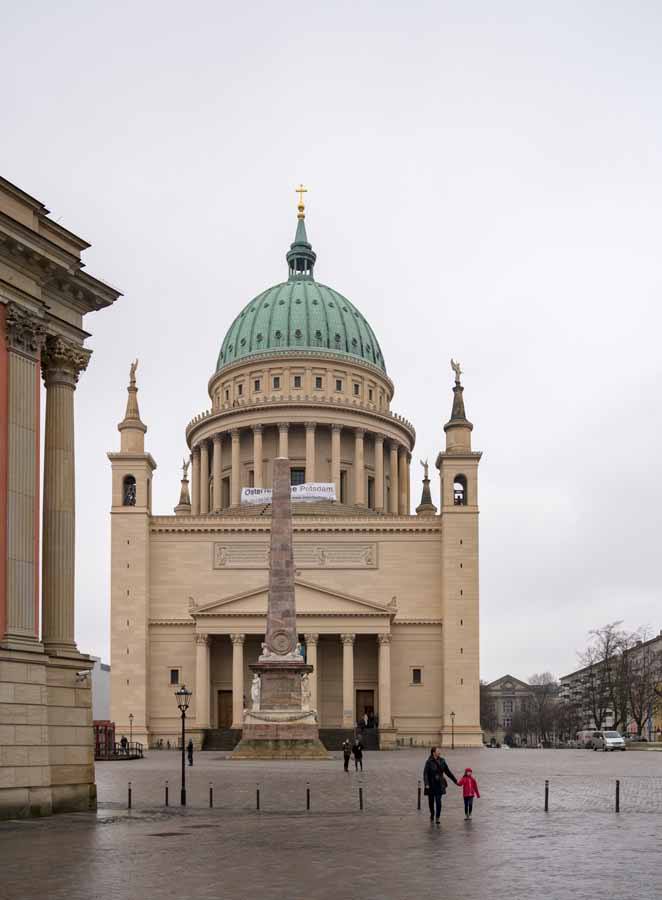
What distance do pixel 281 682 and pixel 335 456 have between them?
194 feet

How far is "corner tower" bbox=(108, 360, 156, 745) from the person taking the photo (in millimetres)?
100000

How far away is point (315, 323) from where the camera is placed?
127 metres

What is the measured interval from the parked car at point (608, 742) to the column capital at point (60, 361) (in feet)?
235

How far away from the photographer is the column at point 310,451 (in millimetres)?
119062

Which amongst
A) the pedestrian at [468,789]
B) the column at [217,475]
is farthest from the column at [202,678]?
the pedestrian at [468,789]

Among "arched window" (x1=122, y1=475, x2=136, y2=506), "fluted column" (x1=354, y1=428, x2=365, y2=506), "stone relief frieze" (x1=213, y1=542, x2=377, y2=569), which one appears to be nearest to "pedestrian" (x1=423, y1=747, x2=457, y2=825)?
"stone relief frieze" (x1=213, y1=542, x2=377, y2=569)

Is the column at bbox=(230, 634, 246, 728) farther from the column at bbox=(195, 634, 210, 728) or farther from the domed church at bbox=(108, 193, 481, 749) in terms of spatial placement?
the column at bbox=(195, 634, 210, 728)

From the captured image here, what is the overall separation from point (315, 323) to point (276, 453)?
45.7 feet

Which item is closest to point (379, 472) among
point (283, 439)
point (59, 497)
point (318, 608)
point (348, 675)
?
point (283, 439)

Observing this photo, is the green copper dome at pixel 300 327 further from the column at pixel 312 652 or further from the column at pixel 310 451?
the column at pixel 312 652

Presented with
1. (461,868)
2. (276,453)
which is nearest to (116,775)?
(461,868)

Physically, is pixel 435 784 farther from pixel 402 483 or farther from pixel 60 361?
pixel 402 483

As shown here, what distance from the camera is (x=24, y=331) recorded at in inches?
1218

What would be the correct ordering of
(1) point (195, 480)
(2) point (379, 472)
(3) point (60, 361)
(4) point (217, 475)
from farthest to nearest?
(1) point (195, 480) → (4) point (217, 475) → (2) point (379, 472) → (3) point (60, 361)
